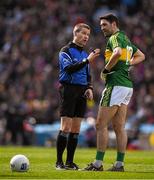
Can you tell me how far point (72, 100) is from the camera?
14.1 m

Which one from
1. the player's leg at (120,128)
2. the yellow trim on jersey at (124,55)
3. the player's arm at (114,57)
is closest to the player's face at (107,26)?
the yellow trim on jersey at (124,55)

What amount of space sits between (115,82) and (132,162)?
3401 mm

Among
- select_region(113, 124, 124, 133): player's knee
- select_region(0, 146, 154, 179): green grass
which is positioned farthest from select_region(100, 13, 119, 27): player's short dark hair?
select_region(0, 146, 154, 179): green grass

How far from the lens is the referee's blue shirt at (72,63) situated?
14023mm

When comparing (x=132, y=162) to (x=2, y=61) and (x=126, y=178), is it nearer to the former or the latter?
Result: (x=126, y=178)

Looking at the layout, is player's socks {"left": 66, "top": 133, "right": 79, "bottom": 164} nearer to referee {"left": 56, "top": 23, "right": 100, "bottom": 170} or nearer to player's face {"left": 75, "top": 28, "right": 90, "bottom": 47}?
referee {"left": 56, "top": 23, "right": 100, "bottom": 170}

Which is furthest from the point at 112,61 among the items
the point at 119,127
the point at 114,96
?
the point at 119,127

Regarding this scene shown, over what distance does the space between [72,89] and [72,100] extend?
0.63 feet

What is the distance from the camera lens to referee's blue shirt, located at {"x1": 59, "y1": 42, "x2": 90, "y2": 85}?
1402 centimetres

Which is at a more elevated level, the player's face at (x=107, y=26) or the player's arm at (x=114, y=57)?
the player's face at (x=107, y=26)

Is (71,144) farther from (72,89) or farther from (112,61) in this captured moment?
(112,61)

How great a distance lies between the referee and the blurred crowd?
1263 centimetres

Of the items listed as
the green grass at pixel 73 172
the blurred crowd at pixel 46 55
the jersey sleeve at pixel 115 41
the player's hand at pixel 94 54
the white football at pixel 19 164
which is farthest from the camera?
the blurred crowd at pixel 46 55

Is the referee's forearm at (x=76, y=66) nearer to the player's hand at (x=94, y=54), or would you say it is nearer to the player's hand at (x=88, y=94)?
the player's hand at (x=94, y=54)
